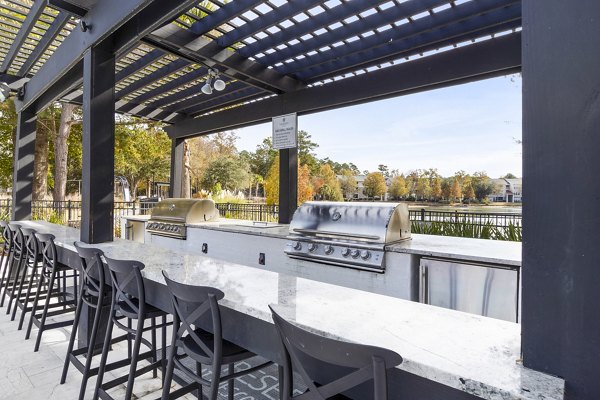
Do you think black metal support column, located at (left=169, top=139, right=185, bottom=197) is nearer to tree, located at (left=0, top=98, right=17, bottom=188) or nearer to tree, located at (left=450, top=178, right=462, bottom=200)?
tree, located at (left=450, top=178, right=462, bottom=200)

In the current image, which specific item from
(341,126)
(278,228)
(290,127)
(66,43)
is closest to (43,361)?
(278,228)

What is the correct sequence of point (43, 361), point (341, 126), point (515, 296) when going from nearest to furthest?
point (515, 296) → point (43, 361) → point (341, 126)

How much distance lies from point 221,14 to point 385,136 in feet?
43.2

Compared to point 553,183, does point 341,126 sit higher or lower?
higher

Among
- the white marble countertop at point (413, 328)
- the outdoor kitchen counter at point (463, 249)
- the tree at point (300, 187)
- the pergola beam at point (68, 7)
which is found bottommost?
the white marble countertop at point (413, 328)

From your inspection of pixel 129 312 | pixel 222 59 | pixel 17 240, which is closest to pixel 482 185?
pixel 222 59

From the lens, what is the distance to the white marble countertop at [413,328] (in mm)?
962

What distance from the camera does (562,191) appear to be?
981mm

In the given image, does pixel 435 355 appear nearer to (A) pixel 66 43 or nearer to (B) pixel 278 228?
(B) pixel 278 228

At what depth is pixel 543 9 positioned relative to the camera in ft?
3.38

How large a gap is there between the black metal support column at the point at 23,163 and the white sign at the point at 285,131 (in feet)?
13.8

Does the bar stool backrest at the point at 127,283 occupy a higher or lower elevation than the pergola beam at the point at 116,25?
lower

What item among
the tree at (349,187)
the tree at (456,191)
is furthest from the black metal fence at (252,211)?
the tree at (456,191)

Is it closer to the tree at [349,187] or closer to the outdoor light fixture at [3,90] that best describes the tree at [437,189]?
the tree at [349,187]
